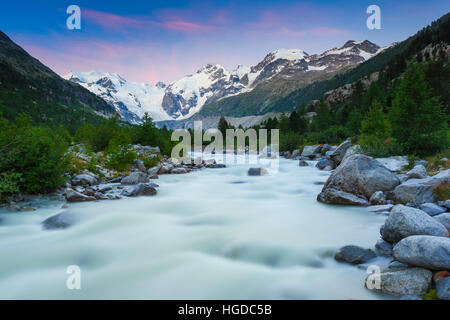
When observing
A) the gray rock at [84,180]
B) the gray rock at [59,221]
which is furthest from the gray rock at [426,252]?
the gray rock at [84,180]

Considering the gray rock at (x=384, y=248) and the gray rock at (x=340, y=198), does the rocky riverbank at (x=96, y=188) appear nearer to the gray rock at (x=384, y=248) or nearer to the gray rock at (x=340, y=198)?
the gray rock at (x=340, y=198)

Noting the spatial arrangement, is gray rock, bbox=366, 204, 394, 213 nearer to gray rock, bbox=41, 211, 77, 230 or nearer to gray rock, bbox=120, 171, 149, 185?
gray rock, bbox=41, 211, 77, 230

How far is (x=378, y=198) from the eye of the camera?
28.8ft

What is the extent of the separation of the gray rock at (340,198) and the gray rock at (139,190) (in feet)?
24.5

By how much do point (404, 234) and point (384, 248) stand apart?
0.52 meters

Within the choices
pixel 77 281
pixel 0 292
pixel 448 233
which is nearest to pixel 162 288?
pixel 77 281

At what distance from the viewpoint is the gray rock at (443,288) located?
3.39 meters

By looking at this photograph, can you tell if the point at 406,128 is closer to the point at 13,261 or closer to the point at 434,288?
the point at 434,288

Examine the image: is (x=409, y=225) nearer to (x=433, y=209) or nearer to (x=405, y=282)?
(x=405, y=282)

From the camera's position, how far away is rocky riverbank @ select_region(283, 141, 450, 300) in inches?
147

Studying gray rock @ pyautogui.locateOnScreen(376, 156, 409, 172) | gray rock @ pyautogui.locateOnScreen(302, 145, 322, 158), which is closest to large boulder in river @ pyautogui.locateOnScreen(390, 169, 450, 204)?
gray rock @ pyautogui.locateOnScreen(376, 156, 409, 172)

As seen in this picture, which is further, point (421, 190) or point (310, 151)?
point (310, 151)

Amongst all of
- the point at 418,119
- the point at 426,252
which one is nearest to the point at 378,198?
the point at 426,252
